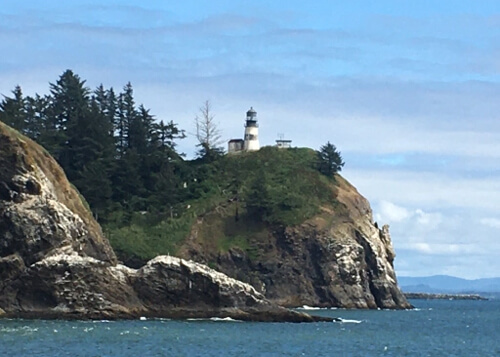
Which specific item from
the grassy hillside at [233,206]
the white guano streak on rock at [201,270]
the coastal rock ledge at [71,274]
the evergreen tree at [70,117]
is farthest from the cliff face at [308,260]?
the white guano streak on rock at [201,270]

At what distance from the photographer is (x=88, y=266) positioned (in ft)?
256

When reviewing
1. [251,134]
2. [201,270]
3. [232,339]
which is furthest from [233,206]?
[232,339]

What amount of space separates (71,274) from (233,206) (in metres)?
39.6

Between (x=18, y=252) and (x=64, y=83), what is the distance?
170ft

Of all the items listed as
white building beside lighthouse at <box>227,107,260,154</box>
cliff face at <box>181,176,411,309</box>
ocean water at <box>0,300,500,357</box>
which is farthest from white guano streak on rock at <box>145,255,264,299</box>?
white building beside lighthouse at <box>227,107,260,154</box>

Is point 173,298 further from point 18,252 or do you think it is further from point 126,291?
point 18,252

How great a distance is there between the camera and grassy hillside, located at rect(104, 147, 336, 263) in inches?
4176

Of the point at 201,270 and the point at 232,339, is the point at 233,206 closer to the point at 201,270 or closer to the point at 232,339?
the point at 201,270

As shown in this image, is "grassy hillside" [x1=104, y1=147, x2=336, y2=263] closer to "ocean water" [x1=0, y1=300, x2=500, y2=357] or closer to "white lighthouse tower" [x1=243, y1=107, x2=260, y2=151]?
"white lighthouse tower" [x1=243, y1=107, x2=260, y2=151]

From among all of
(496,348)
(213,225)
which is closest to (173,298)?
(496,348)

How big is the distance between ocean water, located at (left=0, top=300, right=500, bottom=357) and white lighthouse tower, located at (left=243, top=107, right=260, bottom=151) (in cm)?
4583

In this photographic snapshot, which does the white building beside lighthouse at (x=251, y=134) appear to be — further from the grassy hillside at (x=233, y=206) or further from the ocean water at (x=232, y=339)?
the ocean water at (x=232, y=339)

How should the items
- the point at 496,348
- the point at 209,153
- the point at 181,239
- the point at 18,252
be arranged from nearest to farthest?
the point at 496,348, the point at 18,252, the point at 181,239, the point at 209,153

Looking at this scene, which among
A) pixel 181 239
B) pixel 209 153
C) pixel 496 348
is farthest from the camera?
pixel 209 153
